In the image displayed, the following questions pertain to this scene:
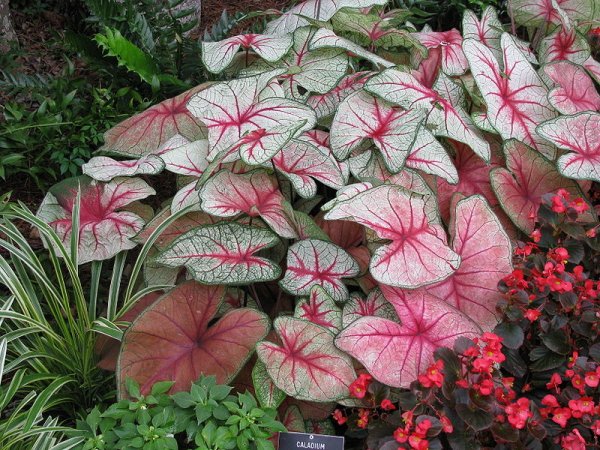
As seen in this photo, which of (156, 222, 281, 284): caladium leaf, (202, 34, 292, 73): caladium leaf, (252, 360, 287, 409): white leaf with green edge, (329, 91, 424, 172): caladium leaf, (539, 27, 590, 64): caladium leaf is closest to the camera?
(252, 360, 287, 409): white leaf with green edge

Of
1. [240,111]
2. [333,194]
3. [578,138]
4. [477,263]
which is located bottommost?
[333,194]

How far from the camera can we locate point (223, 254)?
1.75 metres

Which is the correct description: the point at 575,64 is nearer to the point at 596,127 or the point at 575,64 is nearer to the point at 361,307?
the point at 596,127

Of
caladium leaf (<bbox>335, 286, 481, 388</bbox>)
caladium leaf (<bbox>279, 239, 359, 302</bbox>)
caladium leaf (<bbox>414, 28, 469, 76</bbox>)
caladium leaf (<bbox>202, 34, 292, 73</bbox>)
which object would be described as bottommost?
caladium leaf (<bbox>335, 286, 481, 388</bbox>)

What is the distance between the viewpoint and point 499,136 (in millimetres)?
2223

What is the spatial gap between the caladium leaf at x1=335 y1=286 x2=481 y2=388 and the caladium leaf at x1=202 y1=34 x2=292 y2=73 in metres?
0.87

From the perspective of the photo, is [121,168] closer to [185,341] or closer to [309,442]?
[185,341]

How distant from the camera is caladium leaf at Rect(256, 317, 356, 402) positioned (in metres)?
1.57

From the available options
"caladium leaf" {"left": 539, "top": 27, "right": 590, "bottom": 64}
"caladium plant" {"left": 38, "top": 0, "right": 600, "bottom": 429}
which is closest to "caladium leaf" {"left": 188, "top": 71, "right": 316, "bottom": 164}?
"caladium plant" {"left": 38, "top": 0, "right": 600, "bottom": 429}

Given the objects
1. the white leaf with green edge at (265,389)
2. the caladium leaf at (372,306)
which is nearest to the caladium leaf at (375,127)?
the caladium leaf at (372,306)

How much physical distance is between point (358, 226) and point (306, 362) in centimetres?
53

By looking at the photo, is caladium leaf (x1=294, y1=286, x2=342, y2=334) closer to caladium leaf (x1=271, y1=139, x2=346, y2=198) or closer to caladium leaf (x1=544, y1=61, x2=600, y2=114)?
caladium leaf (x1=271, y1=139, x2=346, y2=198)

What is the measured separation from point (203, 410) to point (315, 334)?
373mm

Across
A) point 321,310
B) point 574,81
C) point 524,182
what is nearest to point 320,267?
point 321,310
